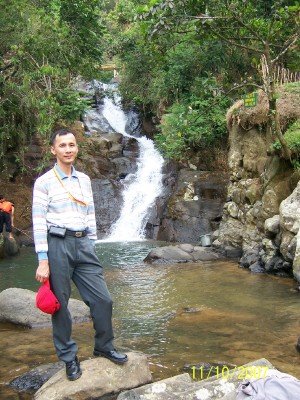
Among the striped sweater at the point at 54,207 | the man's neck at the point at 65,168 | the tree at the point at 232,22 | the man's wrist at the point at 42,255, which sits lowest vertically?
the man's wrist at the point at 42,255

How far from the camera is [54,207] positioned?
11.7ft

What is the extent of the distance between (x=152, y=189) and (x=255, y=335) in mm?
12205

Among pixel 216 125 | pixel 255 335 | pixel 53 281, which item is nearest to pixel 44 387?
pixel 53 281

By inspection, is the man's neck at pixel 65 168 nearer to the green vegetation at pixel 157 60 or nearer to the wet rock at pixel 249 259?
the green vegetation at pixel 157 60

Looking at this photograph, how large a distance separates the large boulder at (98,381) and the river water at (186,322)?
0.47 metres

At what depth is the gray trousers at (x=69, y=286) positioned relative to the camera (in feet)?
11.5

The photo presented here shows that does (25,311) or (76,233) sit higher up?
(76,233)

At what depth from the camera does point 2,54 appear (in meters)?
12.8

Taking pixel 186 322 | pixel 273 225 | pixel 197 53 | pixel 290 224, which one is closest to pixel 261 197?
pixel 273 225

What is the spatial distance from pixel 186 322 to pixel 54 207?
3.30 metres

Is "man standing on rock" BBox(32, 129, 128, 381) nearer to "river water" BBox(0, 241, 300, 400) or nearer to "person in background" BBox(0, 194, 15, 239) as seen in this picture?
"river water" BBox(0, 241, 300, 400)

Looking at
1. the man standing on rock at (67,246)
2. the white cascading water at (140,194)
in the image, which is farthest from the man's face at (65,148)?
the white cascading water at (140,194)

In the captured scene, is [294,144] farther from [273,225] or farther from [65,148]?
[65,148]

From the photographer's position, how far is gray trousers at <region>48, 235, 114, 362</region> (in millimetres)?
3512
